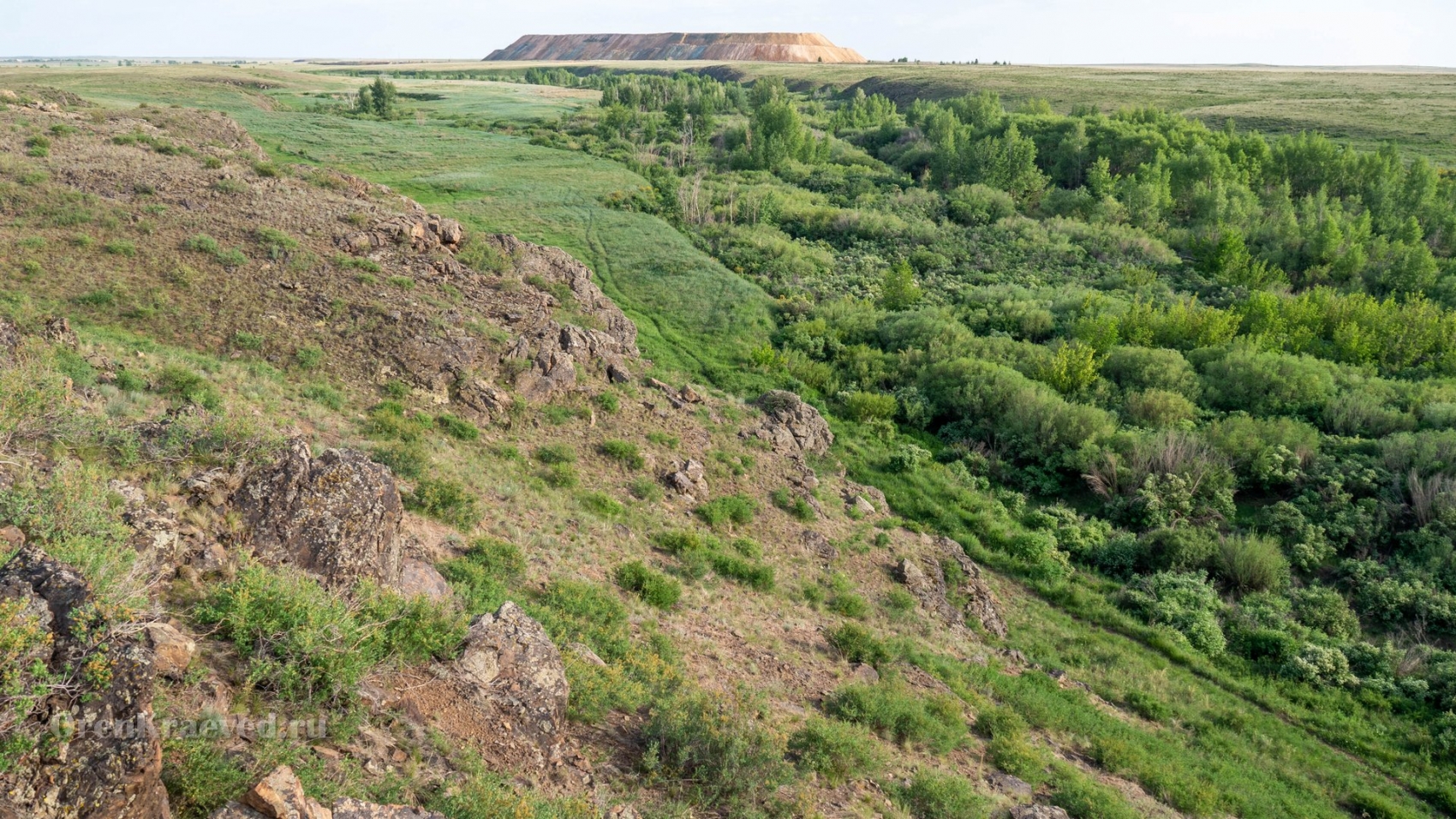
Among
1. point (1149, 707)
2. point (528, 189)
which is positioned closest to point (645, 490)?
point (1149, 707)

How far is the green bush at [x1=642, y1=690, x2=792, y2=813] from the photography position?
859 cm

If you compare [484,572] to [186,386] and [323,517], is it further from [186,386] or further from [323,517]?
[186,386]

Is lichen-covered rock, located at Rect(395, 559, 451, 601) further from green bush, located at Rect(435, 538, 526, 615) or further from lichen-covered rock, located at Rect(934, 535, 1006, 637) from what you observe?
lichen-covered rock, located at Rect(934, 535, 1006, 637)

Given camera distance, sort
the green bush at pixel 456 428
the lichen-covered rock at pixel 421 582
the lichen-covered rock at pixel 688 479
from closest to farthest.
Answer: the lichen-covered rock at pixel 421 582 < the green bush at pixel 456 428 < the lichen-covered rock at pixel 688 479

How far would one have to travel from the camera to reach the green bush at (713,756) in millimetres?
8594

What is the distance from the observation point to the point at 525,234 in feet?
132

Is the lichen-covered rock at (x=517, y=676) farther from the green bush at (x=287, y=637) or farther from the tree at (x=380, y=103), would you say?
the tree at (x=380, y=103)

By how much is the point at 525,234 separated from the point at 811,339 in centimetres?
1757

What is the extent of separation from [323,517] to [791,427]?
1534 centimetres

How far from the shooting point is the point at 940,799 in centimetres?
977

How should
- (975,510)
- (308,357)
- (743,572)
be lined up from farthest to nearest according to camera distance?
(975,510)
(308,357)
(743,572)

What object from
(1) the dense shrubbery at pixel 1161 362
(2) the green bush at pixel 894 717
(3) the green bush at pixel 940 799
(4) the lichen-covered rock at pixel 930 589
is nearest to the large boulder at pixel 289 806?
(3) the green bush at pixel 940 799

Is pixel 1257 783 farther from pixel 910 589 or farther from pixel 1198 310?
pixel 1198 310

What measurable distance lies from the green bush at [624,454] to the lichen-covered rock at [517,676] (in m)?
8.68
